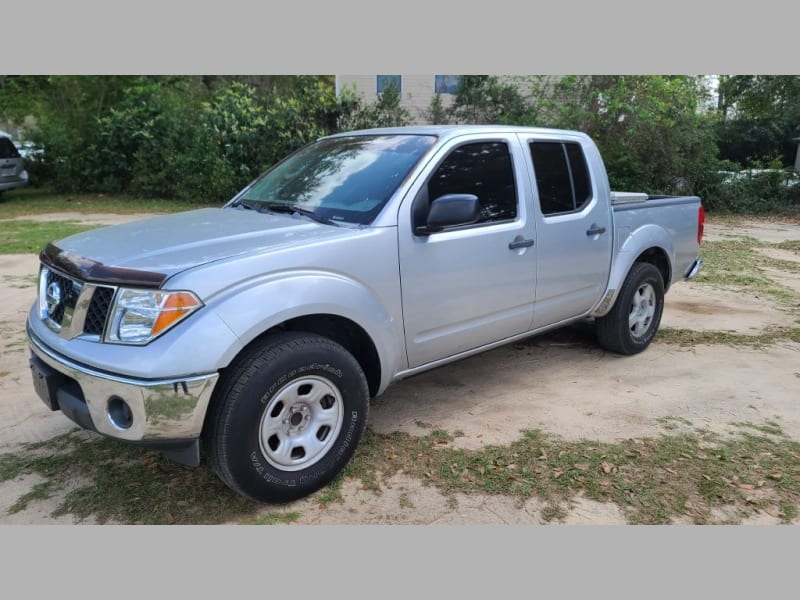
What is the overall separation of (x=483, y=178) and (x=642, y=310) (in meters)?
2.35

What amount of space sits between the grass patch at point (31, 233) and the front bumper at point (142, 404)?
26.6ft

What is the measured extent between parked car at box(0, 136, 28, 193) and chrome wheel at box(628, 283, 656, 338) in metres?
17.3

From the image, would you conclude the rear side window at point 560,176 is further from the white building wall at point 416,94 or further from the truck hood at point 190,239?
the white building wall at point 416,94

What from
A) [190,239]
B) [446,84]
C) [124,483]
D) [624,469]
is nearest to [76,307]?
[190,239]

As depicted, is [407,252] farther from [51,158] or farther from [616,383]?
[51,158]

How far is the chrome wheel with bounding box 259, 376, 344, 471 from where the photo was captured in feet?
10.1

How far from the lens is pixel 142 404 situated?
8.94 feet

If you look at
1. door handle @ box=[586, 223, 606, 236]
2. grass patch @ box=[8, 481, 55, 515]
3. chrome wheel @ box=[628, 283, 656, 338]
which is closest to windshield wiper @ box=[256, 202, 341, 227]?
grass patch @ box=[8, 481, 55, 515]

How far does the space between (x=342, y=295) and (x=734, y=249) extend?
33.9 feet

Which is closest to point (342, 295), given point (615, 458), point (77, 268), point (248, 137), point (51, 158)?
point (77, 268)

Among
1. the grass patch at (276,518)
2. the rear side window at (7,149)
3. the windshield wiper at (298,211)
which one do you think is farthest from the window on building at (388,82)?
the grass patch at (276,518)

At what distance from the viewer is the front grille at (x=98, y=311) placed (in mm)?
2883

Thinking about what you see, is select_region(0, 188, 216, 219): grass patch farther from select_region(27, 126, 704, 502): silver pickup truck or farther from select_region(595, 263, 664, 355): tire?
select_region(27, 126, 704, 502): silver pickup truck

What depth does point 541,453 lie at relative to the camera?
12.4 feet
